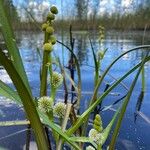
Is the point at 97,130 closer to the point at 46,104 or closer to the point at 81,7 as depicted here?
the point at 46,104

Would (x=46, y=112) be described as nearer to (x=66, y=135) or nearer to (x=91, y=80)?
(x=66, y=135)

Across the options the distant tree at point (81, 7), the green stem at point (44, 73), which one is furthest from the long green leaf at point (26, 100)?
the distant tree at point (81, 7)

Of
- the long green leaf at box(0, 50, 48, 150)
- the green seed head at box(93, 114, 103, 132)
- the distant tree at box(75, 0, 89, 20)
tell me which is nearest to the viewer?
the long green leaf at box(0, 50, 48, 150)

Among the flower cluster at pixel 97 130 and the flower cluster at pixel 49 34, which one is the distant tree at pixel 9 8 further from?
the flower cluster at pixel 97 130

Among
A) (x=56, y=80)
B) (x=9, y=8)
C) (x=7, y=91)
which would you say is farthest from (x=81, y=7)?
(x=7, y=91)

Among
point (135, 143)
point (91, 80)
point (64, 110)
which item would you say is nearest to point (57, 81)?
point (64, 110)

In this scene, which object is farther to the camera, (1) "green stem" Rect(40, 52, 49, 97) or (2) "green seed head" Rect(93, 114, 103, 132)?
(1) "green stem" Rect(40, 52, 49, 97)

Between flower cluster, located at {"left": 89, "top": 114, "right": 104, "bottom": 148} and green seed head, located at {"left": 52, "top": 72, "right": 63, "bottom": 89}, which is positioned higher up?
green seed head, located at {"left": 52, "top": 72, "right": 63, "bottom": 89}

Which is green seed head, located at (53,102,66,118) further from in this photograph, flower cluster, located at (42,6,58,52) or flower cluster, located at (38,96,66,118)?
flower cluster, located at (42,6,58,52)

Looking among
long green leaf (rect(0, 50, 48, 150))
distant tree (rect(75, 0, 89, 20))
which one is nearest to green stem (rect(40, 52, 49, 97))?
long green leaf (rect(0, 50, 48, 150))

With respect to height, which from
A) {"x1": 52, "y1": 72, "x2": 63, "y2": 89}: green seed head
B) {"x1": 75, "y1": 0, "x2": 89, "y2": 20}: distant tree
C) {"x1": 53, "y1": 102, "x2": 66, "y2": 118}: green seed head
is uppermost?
{"x1": 52, "y1": 72, "x2": 63, "y2": 89}: green seed head

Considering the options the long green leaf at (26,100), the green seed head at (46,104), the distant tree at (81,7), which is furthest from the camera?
the distant tree at (81,7)
